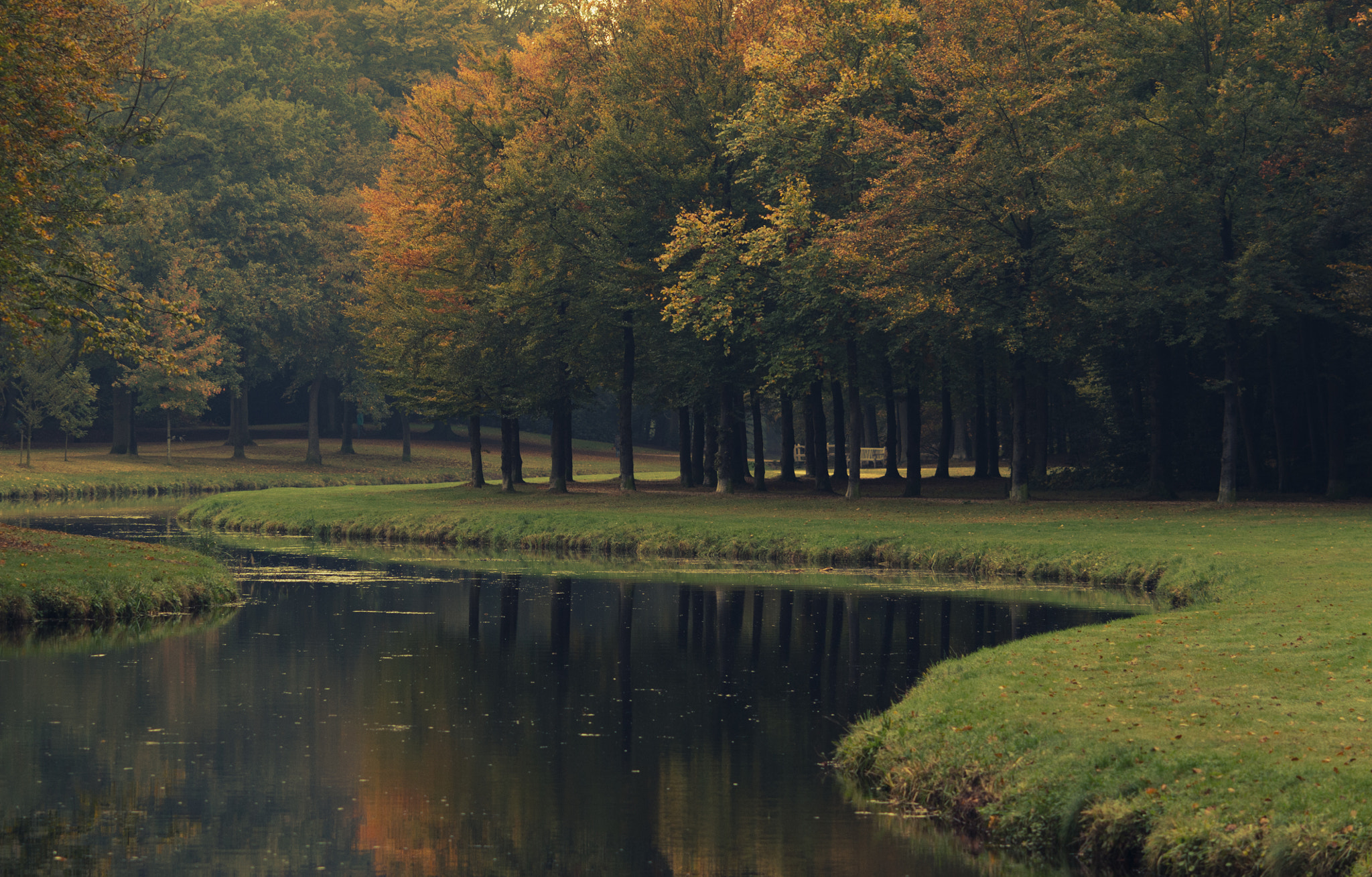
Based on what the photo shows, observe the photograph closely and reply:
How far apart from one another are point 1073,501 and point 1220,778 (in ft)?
116

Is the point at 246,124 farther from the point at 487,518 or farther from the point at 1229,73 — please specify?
the point at 1229,73

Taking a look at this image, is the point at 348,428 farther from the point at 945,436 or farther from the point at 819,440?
the point at 819,440

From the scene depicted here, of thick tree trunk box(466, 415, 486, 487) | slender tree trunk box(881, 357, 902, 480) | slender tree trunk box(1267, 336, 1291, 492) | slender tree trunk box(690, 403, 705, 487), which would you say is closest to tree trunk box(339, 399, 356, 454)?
thick tree trunk box(466, 415, 486, 487)

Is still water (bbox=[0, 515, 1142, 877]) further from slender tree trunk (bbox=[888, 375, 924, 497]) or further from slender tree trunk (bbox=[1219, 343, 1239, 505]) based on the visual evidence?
slender tree trunk (bbox=[888, 375, 924, 497])

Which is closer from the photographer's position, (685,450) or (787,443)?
(685,450)

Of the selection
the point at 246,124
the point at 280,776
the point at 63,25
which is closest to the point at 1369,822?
the point at 280,776

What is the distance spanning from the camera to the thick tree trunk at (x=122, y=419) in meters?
82.2

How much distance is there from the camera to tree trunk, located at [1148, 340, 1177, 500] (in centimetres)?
4706

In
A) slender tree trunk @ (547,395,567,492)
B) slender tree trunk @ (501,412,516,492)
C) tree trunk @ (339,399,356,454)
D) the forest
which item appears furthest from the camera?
tree trunk @ (339,399,356,454)

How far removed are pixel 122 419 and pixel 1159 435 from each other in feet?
194

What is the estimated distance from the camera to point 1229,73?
138 ft

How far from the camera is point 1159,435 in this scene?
1871 inches

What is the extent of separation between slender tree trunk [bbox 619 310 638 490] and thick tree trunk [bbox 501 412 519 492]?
5348 mm

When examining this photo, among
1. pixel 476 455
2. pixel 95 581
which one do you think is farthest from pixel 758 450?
pixel 95 581
